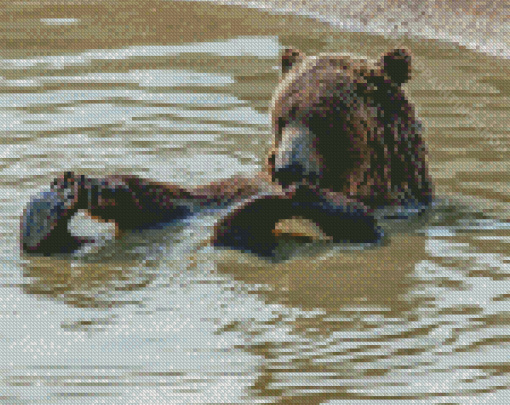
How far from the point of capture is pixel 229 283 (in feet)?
19.1

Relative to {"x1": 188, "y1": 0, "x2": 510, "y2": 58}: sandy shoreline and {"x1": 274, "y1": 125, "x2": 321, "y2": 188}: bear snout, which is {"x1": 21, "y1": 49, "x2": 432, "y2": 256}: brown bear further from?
{"x1": 188, "y1": 0, "x2": 510, "y2": 58}: sandy shoreline

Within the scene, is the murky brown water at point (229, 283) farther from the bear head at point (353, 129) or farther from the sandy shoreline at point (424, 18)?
the sandy shoreline at point (424, 18)

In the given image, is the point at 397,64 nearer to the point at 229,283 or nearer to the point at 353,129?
the point at 353,129

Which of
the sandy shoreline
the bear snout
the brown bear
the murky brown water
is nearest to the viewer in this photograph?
the murky brown water

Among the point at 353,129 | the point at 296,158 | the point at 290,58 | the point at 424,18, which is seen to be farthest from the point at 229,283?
the point at 424,18

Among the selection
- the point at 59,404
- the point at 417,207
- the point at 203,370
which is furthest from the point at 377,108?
the point at 59,404

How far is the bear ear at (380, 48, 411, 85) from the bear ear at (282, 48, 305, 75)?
19.0 inches

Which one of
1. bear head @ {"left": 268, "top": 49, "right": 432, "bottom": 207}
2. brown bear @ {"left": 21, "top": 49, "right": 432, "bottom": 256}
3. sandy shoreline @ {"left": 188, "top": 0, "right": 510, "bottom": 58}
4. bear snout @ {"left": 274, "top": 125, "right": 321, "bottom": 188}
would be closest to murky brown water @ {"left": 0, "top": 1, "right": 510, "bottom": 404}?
brown bear @ {"left": 21, "top": 49, "right": 432, "bottom": 256}

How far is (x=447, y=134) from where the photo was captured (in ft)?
28.9

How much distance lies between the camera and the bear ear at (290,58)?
721cm

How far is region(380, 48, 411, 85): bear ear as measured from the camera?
7.00 meters

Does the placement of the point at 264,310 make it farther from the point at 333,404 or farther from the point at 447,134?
the point at 447,134

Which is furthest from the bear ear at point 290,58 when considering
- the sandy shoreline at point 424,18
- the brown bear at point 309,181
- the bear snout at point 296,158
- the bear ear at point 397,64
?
the sandy shoreline at point 424,18

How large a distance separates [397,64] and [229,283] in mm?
1850
